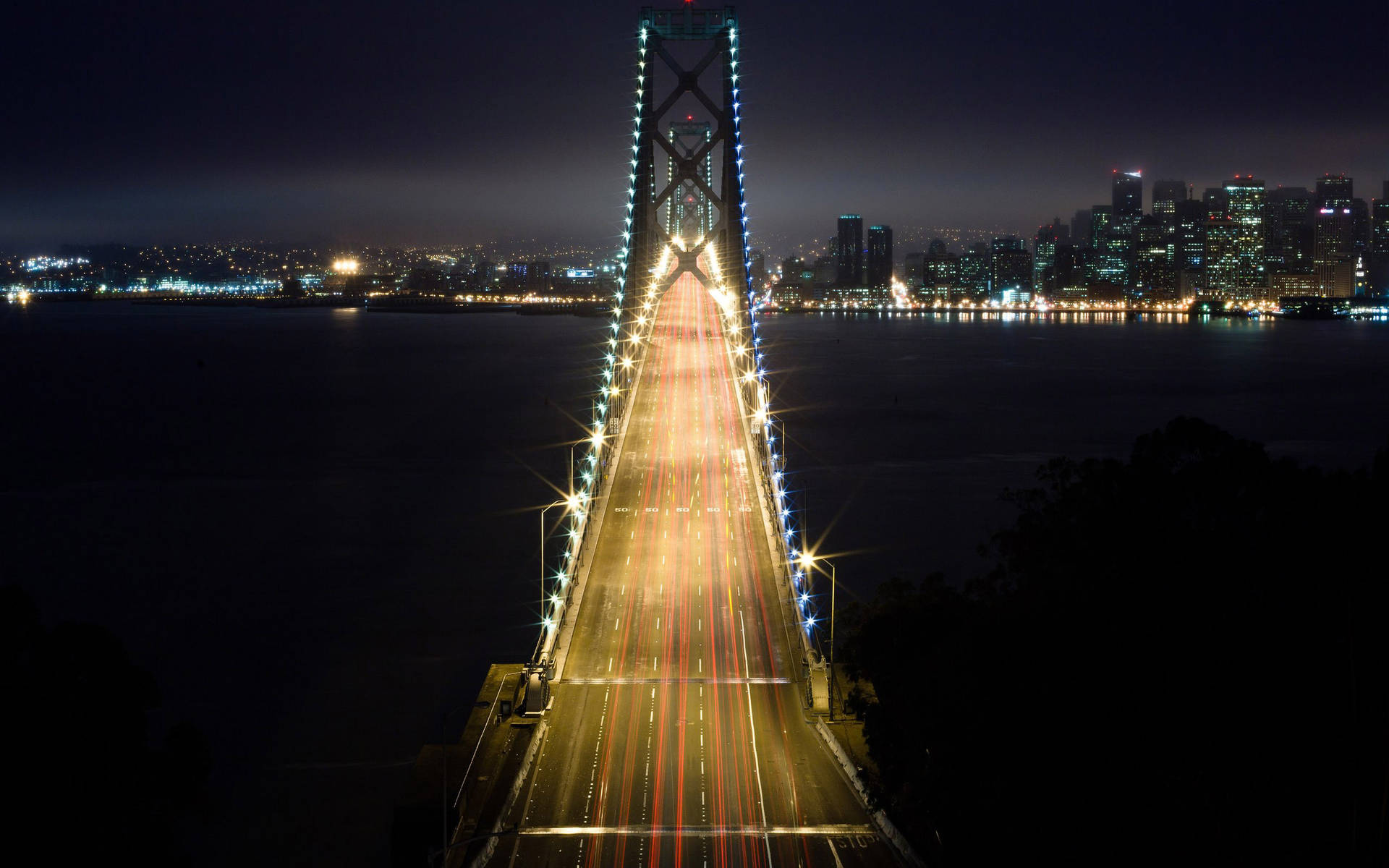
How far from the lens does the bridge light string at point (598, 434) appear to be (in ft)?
59.9

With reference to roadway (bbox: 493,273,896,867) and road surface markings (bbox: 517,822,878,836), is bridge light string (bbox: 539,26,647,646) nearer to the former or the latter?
roadway (bbox: 493,273,896,867)

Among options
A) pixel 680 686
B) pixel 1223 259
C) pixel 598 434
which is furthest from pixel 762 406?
pixel 1223 259

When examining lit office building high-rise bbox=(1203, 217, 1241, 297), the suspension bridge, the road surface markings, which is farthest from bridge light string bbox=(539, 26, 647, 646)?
lit office building high-rise bbox=(1203, 217, 1241, 297)

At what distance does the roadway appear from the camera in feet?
37.0

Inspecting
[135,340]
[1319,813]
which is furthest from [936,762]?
[135,340]

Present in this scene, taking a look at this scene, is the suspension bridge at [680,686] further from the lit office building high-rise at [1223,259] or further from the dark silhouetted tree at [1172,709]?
the lit office building high-rise at [1223,259]

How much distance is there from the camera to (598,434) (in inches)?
1090

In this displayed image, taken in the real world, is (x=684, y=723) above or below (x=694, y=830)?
above

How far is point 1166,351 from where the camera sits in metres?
95.6

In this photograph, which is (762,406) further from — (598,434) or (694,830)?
(694,830)

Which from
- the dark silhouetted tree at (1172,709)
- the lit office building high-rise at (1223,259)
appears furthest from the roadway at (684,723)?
the lit office building high-rise at (1223,259)

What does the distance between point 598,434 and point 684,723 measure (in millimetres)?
14432

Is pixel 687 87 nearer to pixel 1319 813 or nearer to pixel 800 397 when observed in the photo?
pixel 800 397

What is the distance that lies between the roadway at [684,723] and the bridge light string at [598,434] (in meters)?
0.50
